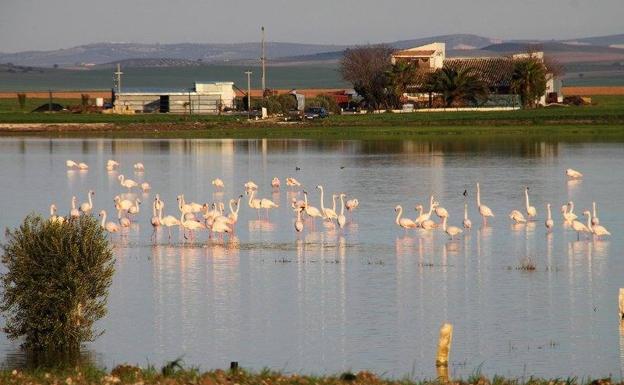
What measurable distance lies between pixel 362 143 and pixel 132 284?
154 feet

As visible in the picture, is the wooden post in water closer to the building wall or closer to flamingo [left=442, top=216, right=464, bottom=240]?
flamingo [left=442, top=216, right=464, bottom=240]

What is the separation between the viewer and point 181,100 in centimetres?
10662

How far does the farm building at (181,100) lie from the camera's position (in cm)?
10575

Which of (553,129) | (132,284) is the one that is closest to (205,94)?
(553,129)

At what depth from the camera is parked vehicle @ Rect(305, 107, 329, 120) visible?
91500 millimetres

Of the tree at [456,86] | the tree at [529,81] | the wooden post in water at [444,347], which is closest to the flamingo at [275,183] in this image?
the wooden post in water at [444,347]

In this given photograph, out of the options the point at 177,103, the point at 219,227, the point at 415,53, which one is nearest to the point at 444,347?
the point at 219,227

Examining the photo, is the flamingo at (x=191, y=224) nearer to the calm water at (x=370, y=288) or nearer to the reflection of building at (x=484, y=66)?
the calm water at (x=370, y=288)

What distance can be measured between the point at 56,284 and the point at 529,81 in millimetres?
81625

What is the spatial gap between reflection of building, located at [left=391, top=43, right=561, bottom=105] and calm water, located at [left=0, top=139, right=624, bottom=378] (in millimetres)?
59071

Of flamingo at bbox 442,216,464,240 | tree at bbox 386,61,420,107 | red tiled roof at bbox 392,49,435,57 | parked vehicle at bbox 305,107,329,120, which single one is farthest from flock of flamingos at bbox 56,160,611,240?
red tiled roof at bbox 392,49,435,57

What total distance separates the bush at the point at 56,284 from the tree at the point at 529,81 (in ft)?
264

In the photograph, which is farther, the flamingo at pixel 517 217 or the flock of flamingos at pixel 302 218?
the flamingo at pixel 517 217

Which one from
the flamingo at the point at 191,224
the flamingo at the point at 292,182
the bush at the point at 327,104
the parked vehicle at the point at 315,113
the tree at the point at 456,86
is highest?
the tree at the point at 456,86
